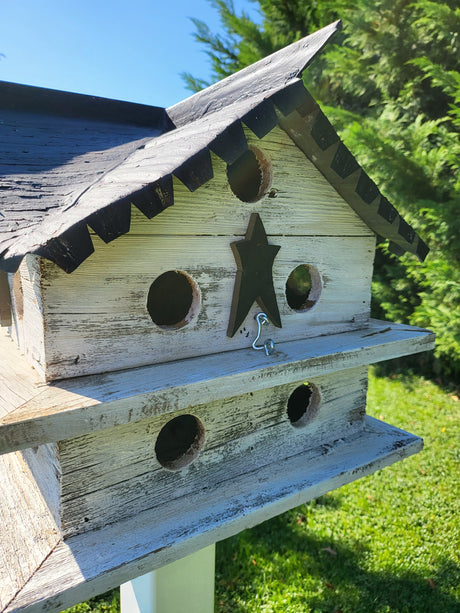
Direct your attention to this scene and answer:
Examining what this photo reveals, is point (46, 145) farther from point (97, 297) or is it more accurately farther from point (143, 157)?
point (97, 297)

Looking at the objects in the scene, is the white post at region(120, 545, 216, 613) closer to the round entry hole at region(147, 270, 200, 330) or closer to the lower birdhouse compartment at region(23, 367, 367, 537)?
the lower birdhouse compartment at region(23, 367, 367, 537)

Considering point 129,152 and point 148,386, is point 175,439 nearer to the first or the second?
point 148,386

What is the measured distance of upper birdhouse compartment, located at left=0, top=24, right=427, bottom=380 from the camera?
37.5 inches

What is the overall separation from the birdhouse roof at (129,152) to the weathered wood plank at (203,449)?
53cm

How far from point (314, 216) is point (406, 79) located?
4.86m

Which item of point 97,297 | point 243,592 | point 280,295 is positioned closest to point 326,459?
point 280,295

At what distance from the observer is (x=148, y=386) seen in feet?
3.34

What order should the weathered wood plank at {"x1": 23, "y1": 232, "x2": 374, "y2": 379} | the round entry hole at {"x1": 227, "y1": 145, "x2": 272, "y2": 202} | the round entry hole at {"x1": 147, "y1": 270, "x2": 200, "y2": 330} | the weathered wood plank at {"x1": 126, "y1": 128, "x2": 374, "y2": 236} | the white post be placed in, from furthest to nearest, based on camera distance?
the round entry hole at {"x1": 147, "y1": 270, "x2": 200, "y2": 330}
the white post
the round entry hole at {"x1": 227, "y1": 145, "x2": 272, "y2": 202}
the weathered wood plank at {"x1": 126, "y1": 128, "x2": 374, "y2": 236}
the weathered wood plank at {"x1": 23, "y1": 232, "x2": 374, "y2": 379}

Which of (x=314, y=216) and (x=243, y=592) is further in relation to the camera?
(x=243, y=592)

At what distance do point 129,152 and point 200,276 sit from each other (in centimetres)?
49

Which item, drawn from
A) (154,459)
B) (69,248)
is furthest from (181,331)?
(69,248)

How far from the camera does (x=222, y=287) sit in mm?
1295

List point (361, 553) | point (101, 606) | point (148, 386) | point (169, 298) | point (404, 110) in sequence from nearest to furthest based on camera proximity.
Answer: point (148, 386)
point (169, 298)
point (101, 606)
point (361, 553)
point (404, 110)

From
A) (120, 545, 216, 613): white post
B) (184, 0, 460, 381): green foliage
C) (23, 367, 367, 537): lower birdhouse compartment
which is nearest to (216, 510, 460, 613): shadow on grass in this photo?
(120, 545, 216, 613): white post
